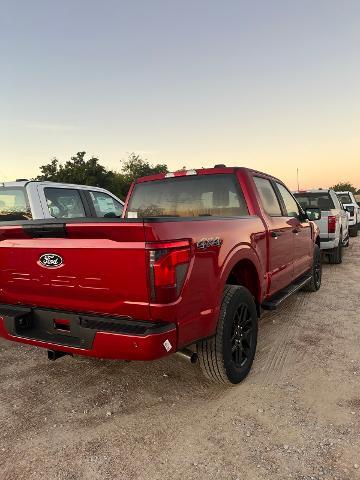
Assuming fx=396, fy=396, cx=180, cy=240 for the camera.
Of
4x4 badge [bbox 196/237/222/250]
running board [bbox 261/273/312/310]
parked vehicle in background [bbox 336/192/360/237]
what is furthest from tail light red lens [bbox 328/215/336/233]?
4x4 badge [bbox 196/237/222/250]

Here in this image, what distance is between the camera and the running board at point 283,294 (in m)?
4.01

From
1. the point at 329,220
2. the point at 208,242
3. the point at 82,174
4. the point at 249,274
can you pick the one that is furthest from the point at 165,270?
the point at 82,174

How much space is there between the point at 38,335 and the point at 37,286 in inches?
14.1

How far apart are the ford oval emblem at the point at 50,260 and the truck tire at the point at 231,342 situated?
3.87 ft

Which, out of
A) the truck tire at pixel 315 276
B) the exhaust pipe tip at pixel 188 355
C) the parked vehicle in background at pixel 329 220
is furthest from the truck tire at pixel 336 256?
the exhaust pipe tip at pixel 188 355

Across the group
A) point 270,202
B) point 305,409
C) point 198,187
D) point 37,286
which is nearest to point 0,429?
point 37,286

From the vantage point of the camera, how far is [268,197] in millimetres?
4523

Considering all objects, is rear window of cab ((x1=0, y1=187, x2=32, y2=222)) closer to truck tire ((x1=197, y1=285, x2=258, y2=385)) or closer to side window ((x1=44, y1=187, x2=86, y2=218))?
side window ((x1=44, y1=187, x2=86, y2=218))

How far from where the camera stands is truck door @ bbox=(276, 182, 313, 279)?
201 inches

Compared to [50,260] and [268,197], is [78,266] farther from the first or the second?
[268,197]

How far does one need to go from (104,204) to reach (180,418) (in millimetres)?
5000

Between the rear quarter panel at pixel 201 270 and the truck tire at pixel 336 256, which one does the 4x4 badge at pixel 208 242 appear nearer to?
the rear quarter panel at pixel 201 270

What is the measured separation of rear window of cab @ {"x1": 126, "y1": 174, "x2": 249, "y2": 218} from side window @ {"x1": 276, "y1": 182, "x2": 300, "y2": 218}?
50.0 inches

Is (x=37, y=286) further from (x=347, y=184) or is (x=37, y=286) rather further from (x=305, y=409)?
(x=347, y=184)
